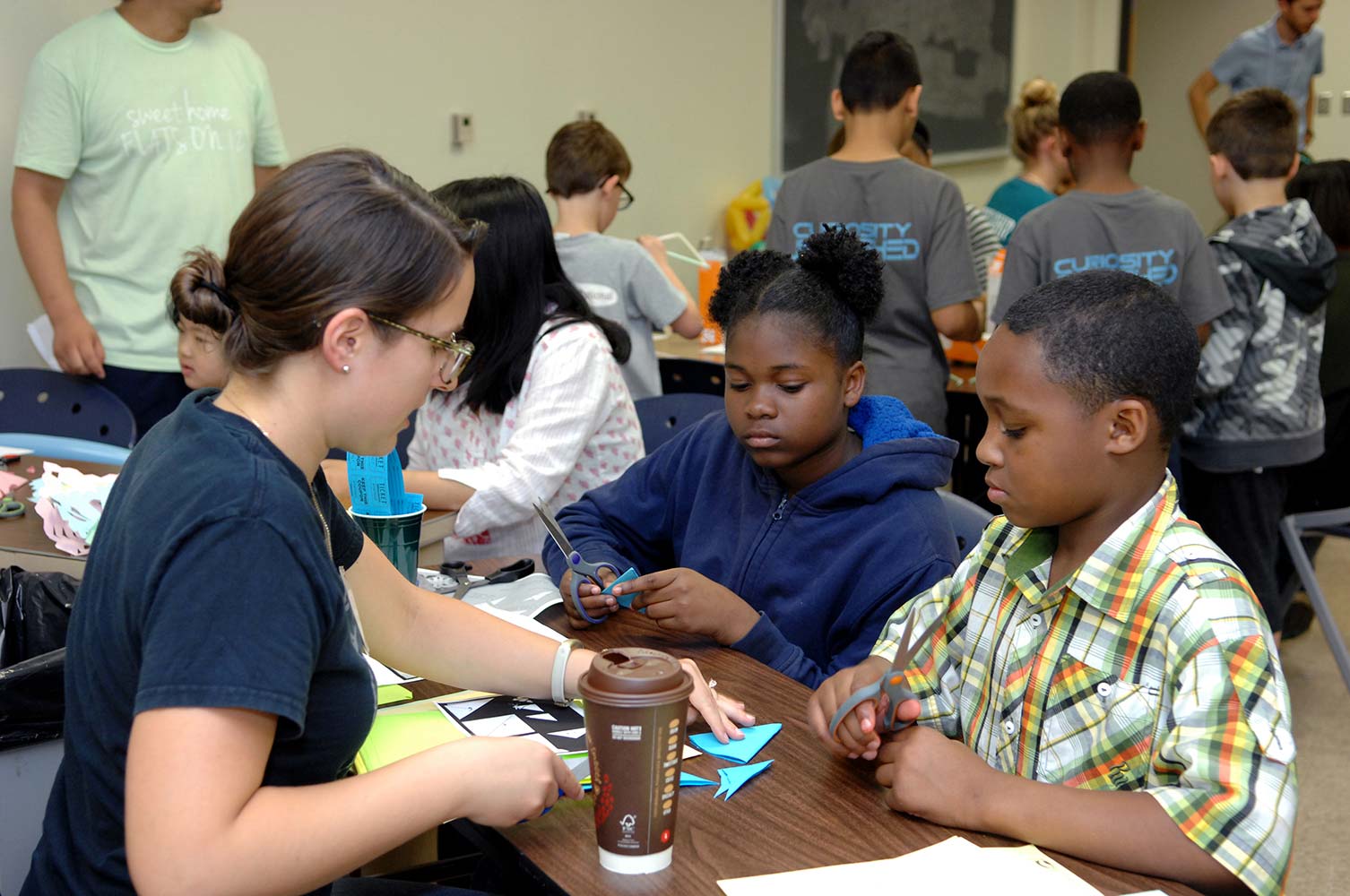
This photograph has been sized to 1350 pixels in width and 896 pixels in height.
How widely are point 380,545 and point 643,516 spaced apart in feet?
1.56

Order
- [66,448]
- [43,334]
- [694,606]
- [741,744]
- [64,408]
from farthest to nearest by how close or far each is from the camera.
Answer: [43,334] < [64,408] < [66,448] < [694,606] < [741,744]

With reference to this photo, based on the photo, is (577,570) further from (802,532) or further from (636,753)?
(636,753)

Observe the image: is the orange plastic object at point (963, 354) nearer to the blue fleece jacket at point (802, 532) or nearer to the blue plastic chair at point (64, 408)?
the blue fleece jacket at point (802, 532)

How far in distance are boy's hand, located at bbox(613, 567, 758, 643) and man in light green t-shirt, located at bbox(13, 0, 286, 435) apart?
2111mm

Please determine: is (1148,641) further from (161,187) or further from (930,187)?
(161,187)

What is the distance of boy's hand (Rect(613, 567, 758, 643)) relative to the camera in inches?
63.7

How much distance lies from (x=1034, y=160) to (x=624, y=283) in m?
2.38

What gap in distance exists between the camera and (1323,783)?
3.01 m

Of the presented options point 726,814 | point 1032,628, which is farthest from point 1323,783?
point 726,814

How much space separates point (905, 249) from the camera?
332 centimetres

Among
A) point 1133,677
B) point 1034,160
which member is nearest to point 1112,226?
point 1034,160

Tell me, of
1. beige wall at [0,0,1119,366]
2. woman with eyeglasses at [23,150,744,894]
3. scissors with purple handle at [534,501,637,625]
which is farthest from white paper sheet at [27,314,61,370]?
woman with eyeglasses at [23,150,744,894]

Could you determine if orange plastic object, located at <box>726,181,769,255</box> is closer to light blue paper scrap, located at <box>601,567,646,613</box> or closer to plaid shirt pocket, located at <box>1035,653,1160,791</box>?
light blue paper scrap, located at <box>601,567,646,613</box>

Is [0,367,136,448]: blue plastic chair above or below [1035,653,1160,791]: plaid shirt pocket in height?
below
